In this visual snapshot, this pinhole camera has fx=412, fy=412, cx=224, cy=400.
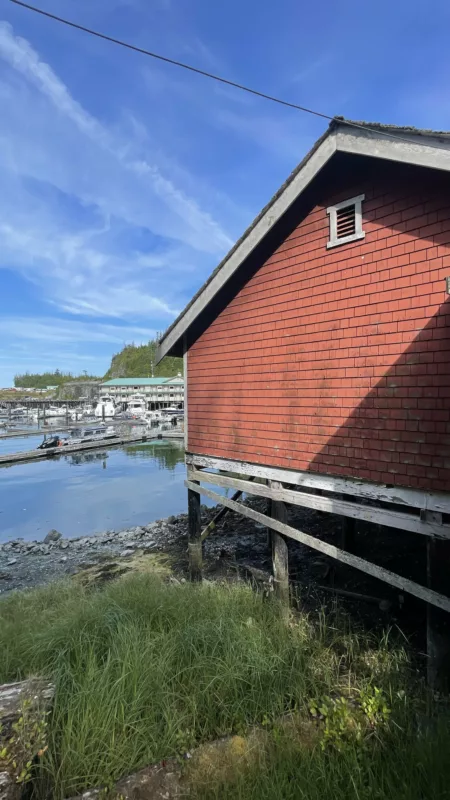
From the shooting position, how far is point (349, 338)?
521cm

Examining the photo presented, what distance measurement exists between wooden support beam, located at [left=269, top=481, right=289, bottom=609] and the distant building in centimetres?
8769

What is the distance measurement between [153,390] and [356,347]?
104 m

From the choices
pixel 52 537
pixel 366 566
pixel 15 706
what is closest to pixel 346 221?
pixel 366 566

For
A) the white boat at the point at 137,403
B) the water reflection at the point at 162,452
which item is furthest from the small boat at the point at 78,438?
the white boat at the point at 137,403

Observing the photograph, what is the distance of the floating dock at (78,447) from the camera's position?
33.4 metres

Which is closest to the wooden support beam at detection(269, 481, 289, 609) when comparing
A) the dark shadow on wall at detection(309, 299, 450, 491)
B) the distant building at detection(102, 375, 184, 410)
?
the dark shadow on wall at detection(309, 299, 450, 491)

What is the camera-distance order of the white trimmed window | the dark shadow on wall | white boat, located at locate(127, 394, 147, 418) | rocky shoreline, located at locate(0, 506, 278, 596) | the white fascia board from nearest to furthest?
1. the white fascia board
2. the dark shadow on wall
3. the white trimmed window
4. rocky shoreline, located at locate(0, 506, 278, 596)
5. white boat, located at locate(127, 394, 147, 418)

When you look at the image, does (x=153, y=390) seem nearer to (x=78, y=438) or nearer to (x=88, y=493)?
(x=78, y=438)

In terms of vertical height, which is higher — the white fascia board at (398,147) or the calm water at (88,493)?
the white fascia board at (398,147)

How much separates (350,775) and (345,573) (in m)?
6.14

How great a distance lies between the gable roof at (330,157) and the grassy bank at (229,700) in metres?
4.88

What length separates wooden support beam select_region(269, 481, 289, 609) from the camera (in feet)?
21.2

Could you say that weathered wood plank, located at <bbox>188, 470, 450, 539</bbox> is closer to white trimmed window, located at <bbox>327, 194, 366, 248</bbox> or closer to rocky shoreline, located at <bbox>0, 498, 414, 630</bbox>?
rocky shoreline, located at <bbox>0, 498, 414, 630</bbox>

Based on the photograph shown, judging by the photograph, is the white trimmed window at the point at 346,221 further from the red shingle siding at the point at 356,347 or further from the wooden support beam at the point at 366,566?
the wooden support beam at the point at 366,566
